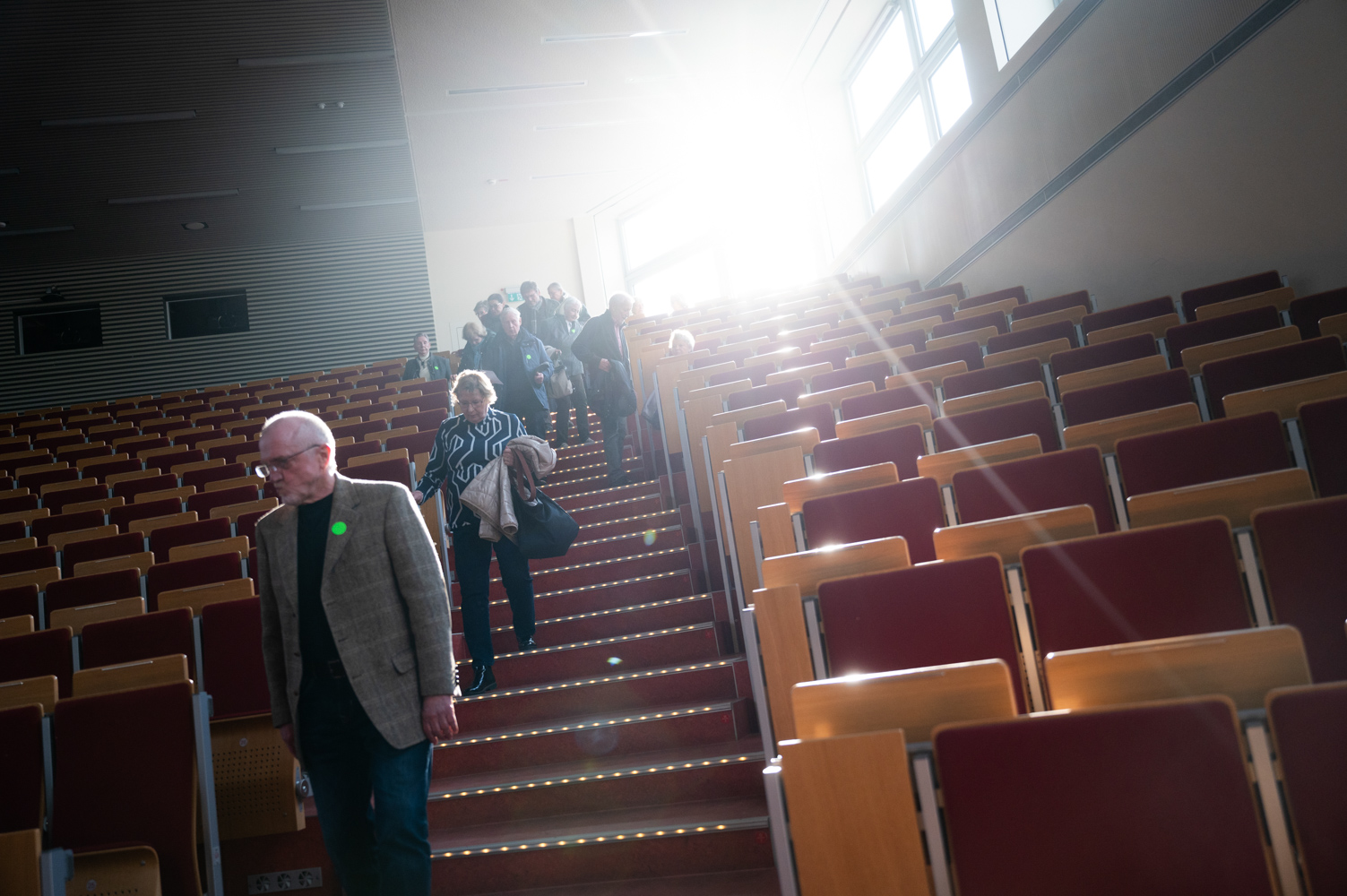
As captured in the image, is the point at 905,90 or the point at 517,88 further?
the point at 517,88

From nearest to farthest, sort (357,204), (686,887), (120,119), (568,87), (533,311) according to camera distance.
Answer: (686,887) < (533,311) < (120,119) < (568,87) < (357,204)

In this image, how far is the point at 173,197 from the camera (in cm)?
942

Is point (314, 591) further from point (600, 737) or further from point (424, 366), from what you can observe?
point (424, 366)

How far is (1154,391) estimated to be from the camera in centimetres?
285

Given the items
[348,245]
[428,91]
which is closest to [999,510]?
[428,91]

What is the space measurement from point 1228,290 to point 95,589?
4.77 m

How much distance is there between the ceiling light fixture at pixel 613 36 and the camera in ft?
27.1

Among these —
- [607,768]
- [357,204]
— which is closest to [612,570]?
[607,768]

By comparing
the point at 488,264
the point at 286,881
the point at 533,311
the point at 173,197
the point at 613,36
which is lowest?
the point at 286,881

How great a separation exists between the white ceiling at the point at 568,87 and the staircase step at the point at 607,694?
6.46 m

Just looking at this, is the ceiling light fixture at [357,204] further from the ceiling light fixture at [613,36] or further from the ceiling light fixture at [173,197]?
the ceiling light fixture at [613,36]

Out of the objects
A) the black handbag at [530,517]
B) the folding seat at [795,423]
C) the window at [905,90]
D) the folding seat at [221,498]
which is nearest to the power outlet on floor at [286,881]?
the black handbag at [530,517]

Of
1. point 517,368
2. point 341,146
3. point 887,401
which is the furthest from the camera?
point 341,146

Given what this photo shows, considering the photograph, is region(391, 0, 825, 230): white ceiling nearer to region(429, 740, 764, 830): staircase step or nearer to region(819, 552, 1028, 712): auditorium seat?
region(429, 740, 764, 830): staircase step
